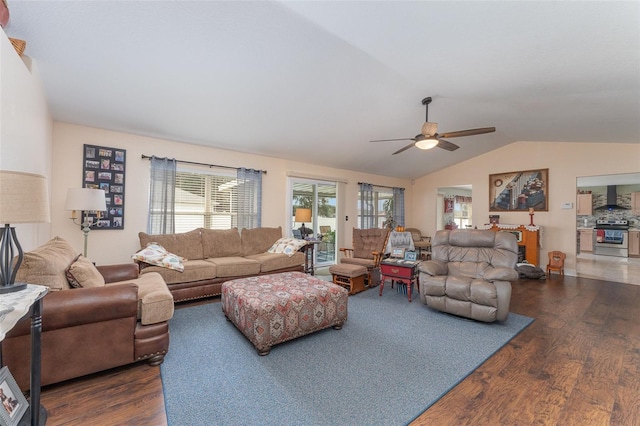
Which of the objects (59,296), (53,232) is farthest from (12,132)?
(53,232)

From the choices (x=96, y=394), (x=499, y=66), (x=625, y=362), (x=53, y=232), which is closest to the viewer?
(x=96, y=394)

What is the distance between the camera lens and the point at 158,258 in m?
3.44

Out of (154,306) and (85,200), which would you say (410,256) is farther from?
(85,200)

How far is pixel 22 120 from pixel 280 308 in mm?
2561

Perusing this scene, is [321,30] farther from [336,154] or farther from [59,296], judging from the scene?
[336,154]

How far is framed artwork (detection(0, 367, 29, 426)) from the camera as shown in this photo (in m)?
1.28

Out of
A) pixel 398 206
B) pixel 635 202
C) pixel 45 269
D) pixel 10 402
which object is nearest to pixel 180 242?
pixel 45 269

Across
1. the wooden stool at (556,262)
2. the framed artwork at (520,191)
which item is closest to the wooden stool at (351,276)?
the wooden stool at (556,262)

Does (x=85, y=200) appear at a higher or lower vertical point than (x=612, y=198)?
lower

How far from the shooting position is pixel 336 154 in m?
5.54

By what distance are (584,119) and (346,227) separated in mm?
4557

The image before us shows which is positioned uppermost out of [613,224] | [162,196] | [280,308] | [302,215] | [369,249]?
[162,196]

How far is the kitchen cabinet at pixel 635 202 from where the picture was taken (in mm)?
7938

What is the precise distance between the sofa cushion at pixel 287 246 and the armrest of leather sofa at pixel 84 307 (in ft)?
8.95
